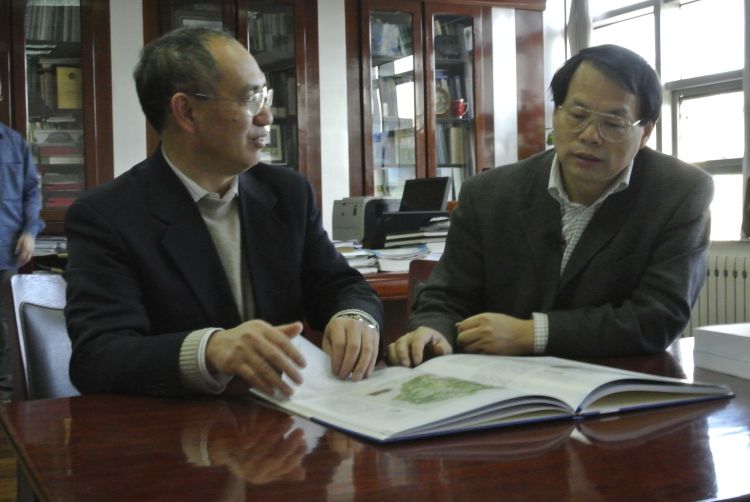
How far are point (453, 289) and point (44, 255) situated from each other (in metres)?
2.87

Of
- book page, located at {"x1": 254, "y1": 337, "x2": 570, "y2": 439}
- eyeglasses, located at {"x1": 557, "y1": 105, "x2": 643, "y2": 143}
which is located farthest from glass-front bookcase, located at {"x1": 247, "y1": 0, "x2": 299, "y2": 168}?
book page, located at {"x1": 254, "y1": 337, "x2": 570, "y2": 439}

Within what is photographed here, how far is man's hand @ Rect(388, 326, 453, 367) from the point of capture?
1213 millimetres

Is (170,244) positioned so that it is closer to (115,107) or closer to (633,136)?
(633,136)

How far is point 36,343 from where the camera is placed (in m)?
1.30

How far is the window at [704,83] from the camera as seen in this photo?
4539 mm

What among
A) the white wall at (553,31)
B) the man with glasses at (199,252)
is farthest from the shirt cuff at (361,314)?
the white wall at (553,31)

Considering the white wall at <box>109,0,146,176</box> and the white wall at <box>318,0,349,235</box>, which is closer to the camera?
the white wall at <box>109,0,146,176</box>

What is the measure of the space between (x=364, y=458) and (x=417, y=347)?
482 millimetres

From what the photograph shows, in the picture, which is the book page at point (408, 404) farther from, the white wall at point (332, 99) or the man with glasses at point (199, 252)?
the white wall at point (332, 99)

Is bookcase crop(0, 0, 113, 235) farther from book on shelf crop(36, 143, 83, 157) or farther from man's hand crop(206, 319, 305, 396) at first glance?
man's hand crop(206, 319, 305, 396)

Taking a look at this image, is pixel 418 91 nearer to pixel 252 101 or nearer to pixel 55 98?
pixel 55 98

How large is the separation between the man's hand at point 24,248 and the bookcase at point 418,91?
1.88 m

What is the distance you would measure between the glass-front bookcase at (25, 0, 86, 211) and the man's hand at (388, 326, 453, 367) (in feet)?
10.7

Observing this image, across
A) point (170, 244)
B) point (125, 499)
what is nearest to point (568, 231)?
point (170, 244)
